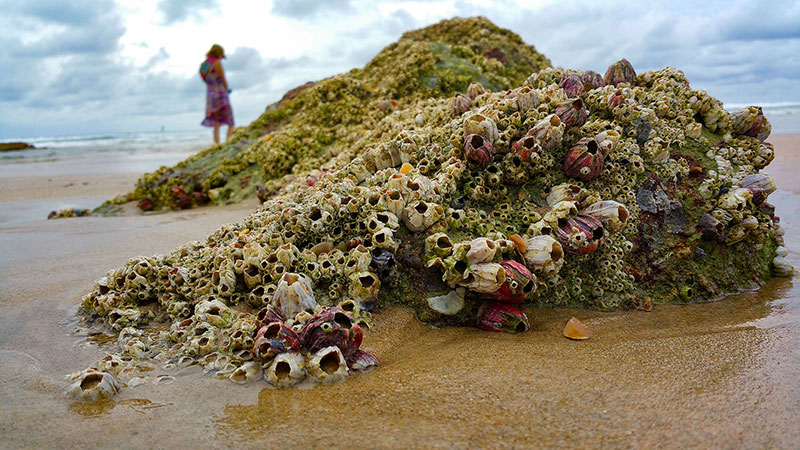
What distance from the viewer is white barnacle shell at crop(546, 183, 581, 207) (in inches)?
118

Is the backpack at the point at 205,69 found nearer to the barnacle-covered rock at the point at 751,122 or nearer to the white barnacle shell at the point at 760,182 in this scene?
the barnacle-covered rock at the point at 751,122

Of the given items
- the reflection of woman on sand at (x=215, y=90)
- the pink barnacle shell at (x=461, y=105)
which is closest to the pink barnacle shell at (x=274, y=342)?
the pink barnacle shell at (x=461, y=105)

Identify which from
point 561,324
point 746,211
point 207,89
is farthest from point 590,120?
point 207,89

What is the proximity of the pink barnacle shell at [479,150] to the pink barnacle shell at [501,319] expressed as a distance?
929 millimetres

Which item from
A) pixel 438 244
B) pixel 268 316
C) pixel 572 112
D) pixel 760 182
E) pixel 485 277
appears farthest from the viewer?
pixel 760 182

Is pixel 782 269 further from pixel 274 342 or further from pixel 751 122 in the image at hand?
pixel 274 342

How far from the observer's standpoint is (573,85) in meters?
3.59

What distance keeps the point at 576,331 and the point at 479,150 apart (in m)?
1.17

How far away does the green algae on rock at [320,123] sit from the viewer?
6535mm

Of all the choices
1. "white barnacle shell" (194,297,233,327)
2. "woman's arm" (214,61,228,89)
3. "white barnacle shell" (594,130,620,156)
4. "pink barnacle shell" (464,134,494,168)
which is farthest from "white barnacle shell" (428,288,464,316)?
"woman's arm" (214,61,228,89)

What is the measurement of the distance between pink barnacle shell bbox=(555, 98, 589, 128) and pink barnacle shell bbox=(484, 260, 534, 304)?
1.20 m

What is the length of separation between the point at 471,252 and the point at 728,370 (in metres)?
1.19

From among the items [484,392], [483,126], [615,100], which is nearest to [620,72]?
[615,100]

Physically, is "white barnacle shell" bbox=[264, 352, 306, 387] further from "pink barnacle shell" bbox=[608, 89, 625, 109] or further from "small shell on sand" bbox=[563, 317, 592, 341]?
"pink barnacle shell" bbox=[608, 89, 625, 109]
